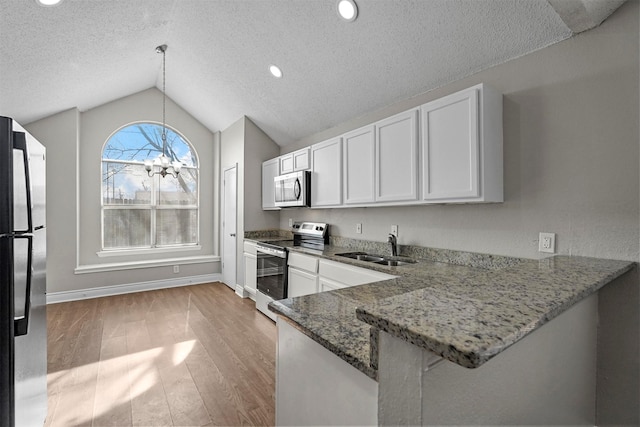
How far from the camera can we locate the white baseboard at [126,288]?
14.3 ft

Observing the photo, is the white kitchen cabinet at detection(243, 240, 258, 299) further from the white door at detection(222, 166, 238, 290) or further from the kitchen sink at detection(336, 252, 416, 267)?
the kitchen sink at detection(336, 252, 416, 267)

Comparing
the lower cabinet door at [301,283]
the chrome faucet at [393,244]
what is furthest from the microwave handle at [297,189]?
the chrome faucet at [393,244]

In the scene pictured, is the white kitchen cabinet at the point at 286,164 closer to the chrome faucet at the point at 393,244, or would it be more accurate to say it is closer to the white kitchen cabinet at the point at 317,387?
the chrome faucet at the point at 393,244

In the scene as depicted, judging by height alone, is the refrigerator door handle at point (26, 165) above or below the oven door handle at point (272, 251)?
above

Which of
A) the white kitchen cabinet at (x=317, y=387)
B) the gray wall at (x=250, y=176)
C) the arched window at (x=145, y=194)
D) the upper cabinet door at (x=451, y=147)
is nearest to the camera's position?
the white kitchen cabinet at (x=317, y=387)

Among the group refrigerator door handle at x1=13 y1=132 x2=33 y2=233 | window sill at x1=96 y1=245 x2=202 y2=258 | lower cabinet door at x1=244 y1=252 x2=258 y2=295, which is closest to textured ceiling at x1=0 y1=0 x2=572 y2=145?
refrigerator door handle at x1=13 y1=132 x2=33 y2=233

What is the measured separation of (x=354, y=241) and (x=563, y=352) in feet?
7.57

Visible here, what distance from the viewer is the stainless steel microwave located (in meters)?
3.75

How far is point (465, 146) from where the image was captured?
82.0 inches

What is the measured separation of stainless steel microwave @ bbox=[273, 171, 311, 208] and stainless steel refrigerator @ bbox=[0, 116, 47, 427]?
248 cm

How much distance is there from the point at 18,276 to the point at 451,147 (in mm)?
2521

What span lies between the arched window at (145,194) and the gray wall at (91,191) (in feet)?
0.41

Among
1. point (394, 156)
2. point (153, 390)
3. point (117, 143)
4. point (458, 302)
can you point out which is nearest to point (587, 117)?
point (394, 156)

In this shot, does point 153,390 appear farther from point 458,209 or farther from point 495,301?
point 458,209
